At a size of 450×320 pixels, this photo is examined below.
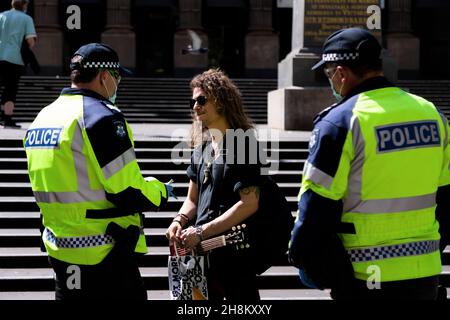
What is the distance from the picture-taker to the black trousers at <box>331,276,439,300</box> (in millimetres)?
3123

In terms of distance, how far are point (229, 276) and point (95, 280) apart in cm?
73

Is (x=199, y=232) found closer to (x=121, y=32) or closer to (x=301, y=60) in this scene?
(x=301, y=60)

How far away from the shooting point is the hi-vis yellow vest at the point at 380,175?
10.1ft

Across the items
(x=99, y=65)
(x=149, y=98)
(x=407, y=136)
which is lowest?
(x=149, y=98)

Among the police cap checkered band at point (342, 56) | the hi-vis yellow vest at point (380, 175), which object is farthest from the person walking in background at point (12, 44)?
the hi-vis yellow vest at point (380, 175)

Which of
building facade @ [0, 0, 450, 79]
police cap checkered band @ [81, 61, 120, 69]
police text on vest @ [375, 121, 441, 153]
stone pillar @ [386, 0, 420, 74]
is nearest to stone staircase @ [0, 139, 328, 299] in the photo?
police cap checkered band @ [81, 61, 120, 69]

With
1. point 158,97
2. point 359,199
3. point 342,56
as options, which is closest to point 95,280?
point 359,199

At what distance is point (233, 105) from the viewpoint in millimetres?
4105

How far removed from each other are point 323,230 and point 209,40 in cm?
3301

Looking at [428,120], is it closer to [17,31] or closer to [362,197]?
[362,197]

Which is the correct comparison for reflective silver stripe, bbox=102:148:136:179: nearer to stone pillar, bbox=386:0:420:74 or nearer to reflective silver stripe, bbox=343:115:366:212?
reflective silver stripe, bbox=343:115:366:212

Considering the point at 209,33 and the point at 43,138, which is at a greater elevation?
the point at 209,33

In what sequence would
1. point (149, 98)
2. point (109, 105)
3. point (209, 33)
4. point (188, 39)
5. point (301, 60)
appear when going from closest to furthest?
1. point (109, 105)
2. point (301, 60)
3. point (149, 98)
4. point (188, 39)
5. point (209, 33)

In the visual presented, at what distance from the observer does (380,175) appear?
3.10m
